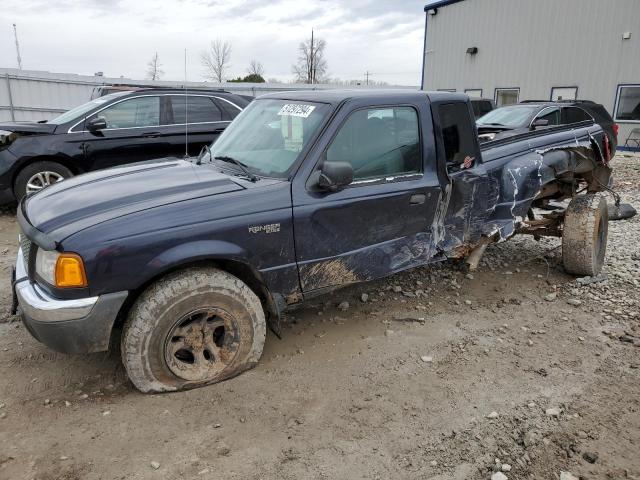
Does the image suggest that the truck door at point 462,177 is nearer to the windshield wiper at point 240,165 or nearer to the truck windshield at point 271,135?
the truck windshield at point 271,135

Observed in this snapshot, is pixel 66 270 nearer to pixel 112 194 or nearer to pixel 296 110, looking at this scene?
pixel 112 194

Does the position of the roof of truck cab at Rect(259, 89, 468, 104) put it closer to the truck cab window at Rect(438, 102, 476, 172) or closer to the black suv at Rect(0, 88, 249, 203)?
the truck cab window at Rect(438, 102, 476, 172)

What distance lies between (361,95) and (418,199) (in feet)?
2.93

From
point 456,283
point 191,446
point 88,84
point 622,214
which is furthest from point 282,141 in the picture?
point 88,84

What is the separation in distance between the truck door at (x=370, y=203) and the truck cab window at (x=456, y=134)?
21 cm

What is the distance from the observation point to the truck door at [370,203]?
129 inches

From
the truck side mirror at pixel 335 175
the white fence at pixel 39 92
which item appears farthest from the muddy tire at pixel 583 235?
the white fence at pixel 39 92

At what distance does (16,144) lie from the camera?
6.76m

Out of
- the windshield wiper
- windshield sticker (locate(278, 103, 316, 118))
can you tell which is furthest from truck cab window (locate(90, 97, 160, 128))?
windshield sticker (locate(278, 103, 316, 118))

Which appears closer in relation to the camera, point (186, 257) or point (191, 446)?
point (191, 446)

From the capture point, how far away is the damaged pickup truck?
2740mm

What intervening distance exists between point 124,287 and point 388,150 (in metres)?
2.09

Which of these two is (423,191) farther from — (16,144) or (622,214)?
(16,144)

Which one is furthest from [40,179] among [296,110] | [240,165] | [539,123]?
[539,123]
